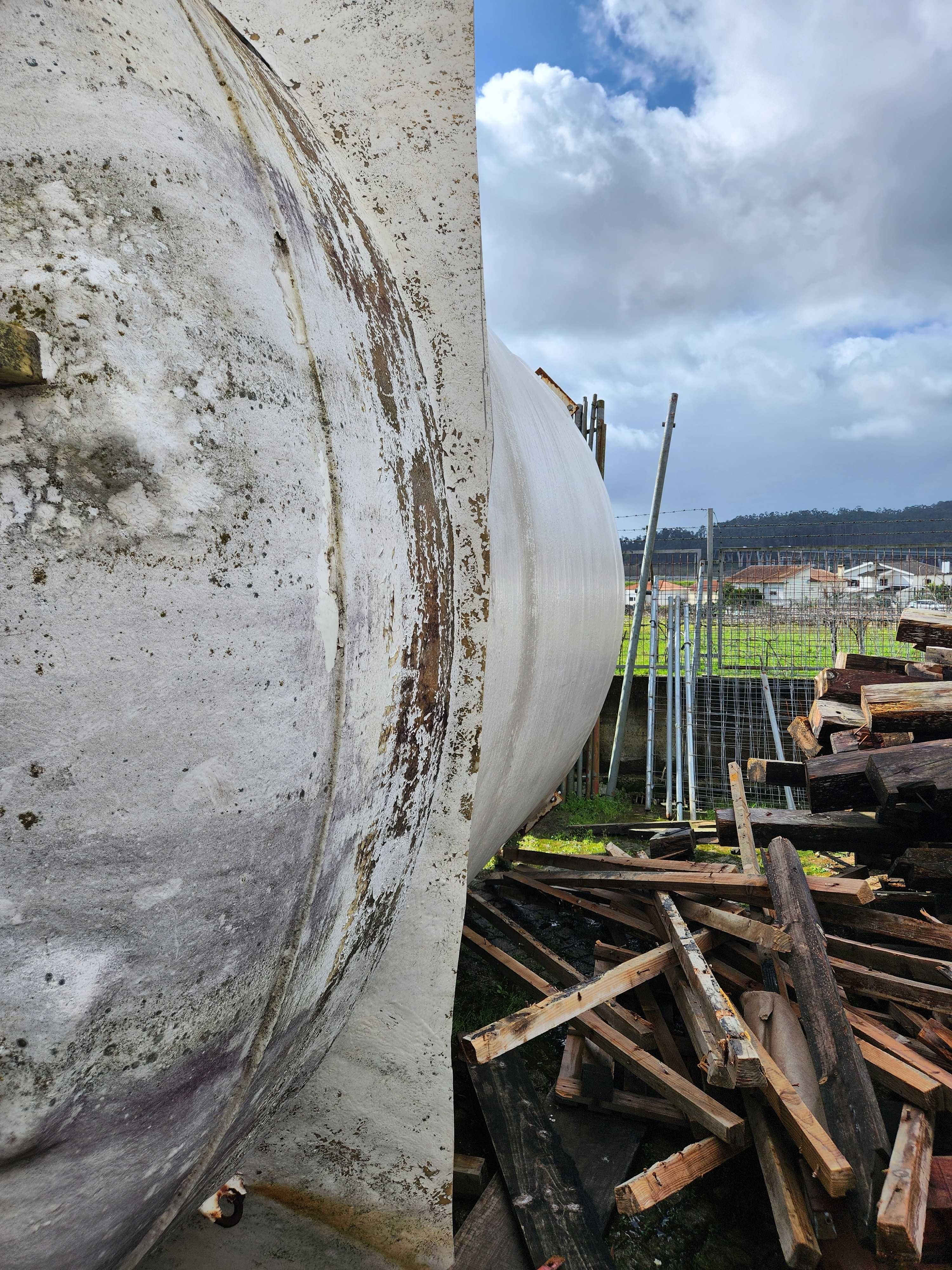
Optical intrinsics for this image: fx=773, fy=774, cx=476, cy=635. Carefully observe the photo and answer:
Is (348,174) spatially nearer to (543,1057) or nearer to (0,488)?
(0,488)

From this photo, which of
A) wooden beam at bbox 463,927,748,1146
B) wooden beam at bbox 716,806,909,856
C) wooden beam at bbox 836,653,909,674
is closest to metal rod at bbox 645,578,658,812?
wooden beam at bbox 836,653,909,674

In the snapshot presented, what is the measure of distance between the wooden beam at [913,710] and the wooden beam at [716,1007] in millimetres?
1518

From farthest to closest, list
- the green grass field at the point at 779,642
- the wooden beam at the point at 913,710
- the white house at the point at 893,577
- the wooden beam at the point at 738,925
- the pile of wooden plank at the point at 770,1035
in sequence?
the white house at the point at 893,577
the green grass field at the point at 779,642
the wooden beam at the point at 913,710
the wooden beam at the point at 738,925
the pile of wooden plank at the point at 770,1035

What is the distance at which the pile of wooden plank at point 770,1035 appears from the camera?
2025mm

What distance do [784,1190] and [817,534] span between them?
367 inches

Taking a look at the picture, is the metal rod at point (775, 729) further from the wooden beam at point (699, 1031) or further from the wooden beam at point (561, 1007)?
the wooden beam at point (561, 1007)

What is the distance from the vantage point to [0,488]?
0.70m

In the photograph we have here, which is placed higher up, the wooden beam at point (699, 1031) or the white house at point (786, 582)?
the white house at point (786, 582)

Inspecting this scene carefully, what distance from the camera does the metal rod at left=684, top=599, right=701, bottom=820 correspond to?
6.86 meters

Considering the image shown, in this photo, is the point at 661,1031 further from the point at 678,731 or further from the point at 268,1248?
the point at 678,731

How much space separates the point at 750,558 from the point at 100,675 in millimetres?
10028

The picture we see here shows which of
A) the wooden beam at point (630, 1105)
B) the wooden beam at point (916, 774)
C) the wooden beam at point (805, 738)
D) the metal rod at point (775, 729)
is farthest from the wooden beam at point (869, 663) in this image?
the wooden beam at point (630, 1105)

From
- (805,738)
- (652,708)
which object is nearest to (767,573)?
(652,708)

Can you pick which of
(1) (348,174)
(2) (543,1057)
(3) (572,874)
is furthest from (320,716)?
(3) (572,874)
